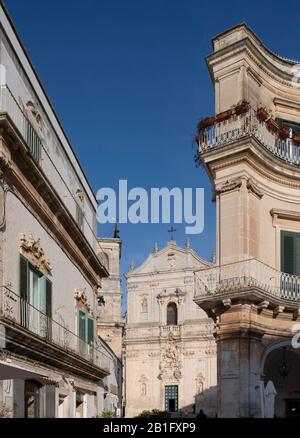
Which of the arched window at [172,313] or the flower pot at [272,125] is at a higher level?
the flower pot at [272,125]

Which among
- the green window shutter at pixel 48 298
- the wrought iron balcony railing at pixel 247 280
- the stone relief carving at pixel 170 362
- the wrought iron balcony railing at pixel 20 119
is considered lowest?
the stone relief carving at pixel 170 362

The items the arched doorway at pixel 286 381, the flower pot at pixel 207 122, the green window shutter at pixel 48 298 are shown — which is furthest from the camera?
the flower pot at pixel 207 122

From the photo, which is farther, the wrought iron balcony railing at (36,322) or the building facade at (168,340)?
the building facade at (168,340)

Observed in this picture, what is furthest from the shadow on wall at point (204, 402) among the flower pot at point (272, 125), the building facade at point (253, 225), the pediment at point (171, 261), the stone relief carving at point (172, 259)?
the flower pot at point (272, 125)

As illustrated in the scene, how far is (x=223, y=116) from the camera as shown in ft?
69.6

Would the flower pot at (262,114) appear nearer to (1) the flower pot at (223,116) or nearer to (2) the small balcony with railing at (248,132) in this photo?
(2) the small balcony with railing at (248,132)

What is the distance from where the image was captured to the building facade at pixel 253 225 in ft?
63.2

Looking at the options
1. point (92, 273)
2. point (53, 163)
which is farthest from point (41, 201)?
point (92, 273)

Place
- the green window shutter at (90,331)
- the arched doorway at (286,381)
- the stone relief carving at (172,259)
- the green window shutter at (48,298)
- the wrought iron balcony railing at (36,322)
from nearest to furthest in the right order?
1. the wrought iron balcony railing at (36,322)
2. the green window shutter at (48,298)
3. the arched doorway at (286,381)
4. the green window shutter at (90,331)
5. the stone relief carving at (172,259)

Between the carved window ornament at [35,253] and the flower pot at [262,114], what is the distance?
7.83 meters

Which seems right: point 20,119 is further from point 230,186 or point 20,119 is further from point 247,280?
point 247,280

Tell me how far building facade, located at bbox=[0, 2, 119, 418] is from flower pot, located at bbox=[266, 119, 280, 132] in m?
6.44

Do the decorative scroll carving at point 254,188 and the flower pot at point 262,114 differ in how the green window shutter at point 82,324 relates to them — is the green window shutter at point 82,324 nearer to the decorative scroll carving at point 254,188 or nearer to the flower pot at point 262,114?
the decorative scroll carving at point 254,188

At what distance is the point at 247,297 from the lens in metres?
19.1
